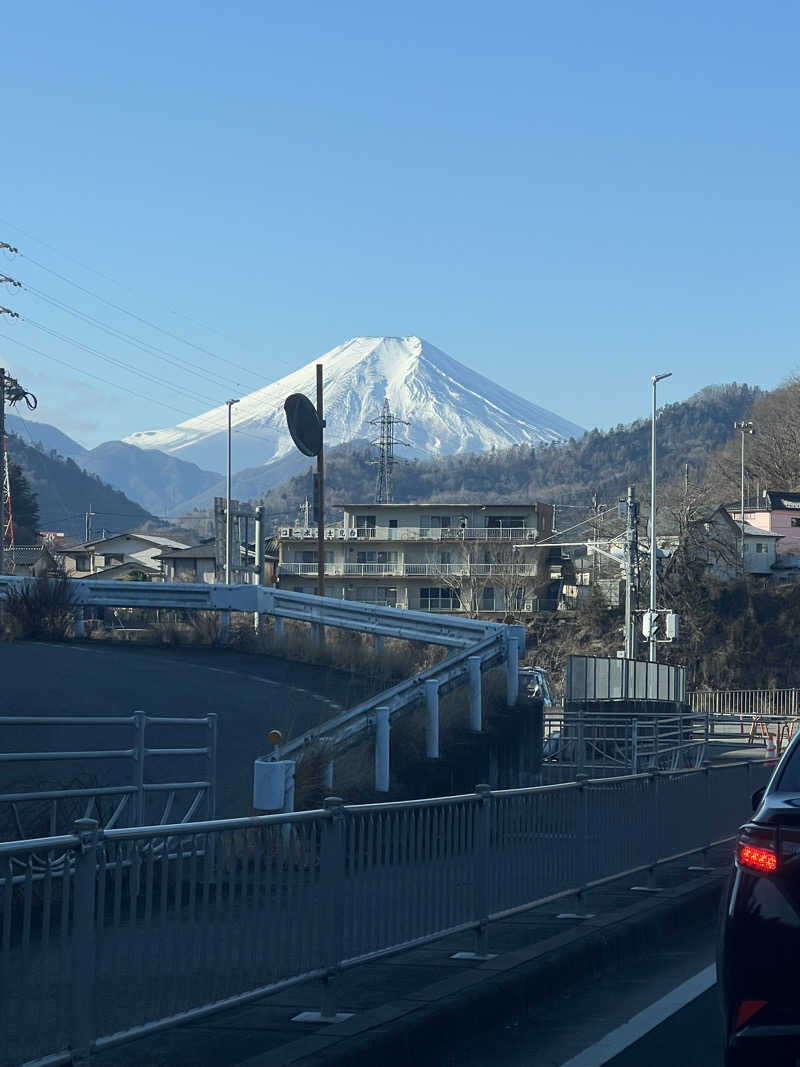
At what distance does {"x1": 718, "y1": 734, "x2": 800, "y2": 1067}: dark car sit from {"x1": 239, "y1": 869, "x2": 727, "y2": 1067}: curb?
163 cm

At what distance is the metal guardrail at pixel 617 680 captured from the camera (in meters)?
36.9

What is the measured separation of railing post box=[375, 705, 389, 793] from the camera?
15891mm

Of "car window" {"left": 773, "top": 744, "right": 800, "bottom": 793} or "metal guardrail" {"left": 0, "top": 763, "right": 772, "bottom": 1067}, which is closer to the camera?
"metal guardrail" {"left": 0, "top": 763, "right": 772, "bottom": 1067}

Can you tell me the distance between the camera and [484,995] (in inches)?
295

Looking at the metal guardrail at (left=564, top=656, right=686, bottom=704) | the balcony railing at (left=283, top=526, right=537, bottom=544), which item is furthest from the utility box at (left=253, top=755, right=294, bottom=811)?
the balcony railing at (left=283, top=526, right=537, bottom=544)

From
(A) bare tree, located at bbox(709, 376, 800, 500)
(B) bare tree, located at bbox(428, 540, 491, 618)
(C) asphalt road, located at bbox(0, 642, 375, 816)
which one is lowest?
(C) asphalt road, located at bbox(0, 642, 375, 816)

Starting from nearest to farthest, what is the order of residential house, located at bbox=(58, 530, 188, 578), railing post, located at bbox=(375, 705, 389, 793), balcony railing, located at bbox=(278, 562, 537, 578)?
railing post, located at bbox=(375, 705, 389, 793) < balcony railing, located at bbox=(278, 562, 537, 578) < residential house, located at bbox=(58, 530, 188, 578)

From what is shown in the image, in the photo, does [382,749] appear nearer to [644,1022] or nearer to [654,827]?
[654,827]

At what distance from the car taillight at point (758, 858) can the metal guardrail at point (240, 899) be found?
213cm

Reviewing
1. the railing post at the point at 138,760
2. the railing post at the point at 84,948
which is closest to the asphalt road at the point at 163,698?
the railing post at the point at 138,760

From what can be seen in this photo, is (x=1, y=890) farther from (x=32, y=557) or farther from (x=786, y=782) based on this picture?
(x=32, y=557)

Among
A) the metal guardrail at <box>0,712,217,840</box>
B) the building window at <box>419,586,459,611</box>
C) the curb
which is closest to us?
the curb

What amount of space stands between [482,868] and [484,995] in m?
1.29

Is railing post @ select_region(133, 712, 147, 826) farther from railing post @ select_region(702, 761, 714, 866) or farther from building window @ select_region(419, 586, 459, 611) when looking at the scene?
building window @ select_region(419, 586, 459, 611)
